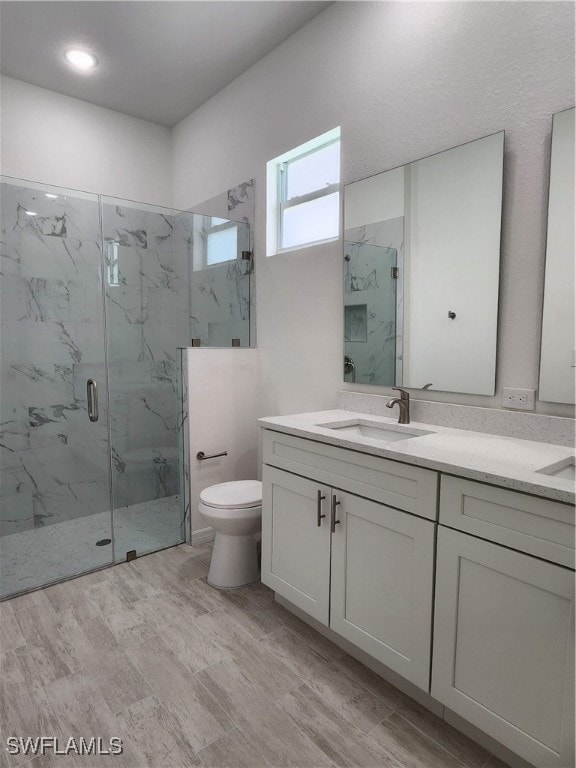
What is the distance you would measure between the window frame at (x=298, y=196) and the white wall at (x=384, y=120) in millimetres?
97

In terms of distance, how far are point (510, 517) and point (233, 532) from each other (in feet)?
4.74

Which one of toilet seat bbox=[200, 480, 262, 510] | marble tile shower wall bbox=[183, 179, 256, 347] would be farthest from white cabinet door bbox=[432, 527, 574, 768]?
marble tile shower wall bbox=[183, 179, 256, 347]

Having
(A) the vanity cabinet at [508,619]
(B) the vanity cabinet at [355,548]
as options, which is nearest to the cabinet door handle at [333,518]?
(B) the vanity cabinet at [355,548]

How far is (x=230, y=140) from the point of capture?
319 centimetres

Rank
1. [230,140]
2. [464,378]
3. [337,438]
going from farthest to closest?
[230,140]
[464,378]
[337,438]

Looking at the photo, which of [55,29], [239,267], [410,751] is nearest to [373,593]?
[410,751]

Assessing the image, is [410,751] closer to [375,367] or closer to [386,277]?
[375,367]

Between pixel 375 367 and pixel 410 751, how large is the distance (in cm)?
149

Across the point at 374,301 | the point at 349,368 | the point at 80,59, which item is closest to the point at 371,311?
the point at 374,301

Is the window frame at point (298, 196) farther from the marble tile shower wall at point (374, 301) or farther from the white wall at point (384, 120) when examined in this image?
the marble tile shower wall at point (374, 301)

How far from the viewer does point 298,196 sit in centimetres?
286

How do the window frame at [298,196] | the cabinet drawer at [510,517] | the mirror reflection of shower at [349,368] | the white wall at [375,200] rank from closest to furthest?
1. the cabinet drawer at [510,517]
2. the white wall at [375,200]
3. the mirror reflection of shower at [349,368]
4. the window frame at [298,196]

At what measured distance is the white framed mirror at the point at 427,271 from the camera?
1.86 metres

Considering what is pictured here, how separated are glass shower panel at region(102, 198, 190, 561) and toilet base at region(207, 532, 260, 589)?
0.60 meters
